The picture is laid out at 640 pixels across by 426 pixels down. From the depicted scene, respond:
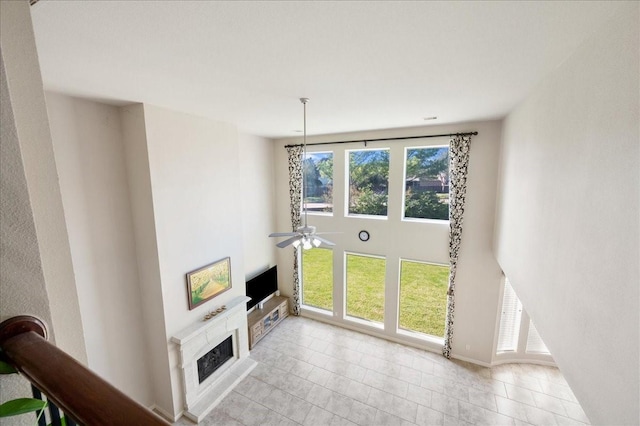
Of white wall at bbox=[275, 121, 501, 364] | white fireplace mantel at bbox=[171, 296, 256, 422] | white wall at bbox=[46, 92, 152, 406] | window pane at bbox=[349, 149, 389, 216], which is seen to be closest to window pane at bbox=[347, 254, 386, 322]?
white wall at bbox=[275, 121, 501, 364]

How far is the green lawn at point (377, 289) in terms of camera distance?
5941 millimetres

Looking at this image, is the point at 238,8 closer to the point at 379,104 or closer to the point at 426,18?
the point at 426,18

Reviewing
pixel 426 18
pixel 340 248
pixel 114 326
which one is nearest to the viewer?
pixel 426 18

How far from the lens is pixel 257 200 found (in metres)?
6.37

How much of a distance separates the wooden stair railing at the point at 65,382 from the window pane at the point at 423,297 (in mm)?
5800

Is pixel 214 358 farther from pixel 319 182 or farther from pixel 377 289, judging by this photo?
pixel 319 182

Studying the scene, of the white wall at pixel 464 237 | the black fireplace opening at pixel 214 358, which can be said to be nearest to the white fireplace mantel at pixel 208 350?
the black fireplace opening at pixel 214 358

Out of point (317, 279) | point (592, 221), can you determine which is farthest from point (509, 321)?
point (592, 221)

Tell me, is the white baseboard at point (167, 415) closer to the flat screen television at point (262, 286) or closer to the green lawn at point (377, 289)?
the flat screen television at point (262, 286)

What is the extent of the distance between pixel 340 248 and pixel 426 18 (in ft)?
17.3

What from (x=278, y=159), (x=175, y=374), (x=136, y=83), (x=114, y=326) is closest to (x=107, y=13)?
(x=136, y=83)

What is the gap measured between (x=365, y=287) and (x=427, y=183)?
9.35 feet

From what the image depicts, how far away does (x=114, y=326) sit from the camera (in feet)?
12.5

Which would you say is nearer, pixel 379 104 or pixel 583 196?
pixel 583 196
